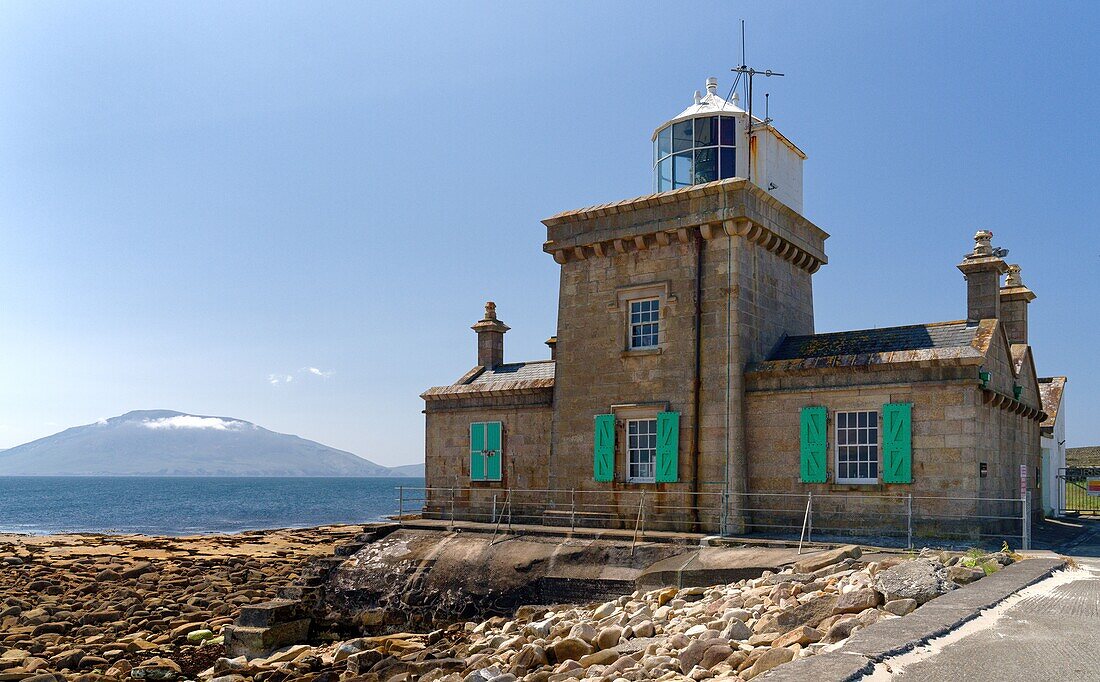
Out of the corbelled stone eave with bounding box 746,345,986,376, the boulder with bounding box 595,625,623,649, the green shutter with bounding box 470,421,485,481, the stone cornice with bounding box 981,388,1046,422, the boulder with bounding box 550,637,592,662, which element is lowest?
the boulder with bounding box 550,637,592,662

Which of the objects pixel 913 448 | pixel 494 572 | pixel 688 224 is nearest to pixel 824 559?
pixel 913 448

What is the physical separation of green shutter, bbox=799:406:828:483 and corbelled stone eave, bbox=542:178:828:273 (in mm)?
3488

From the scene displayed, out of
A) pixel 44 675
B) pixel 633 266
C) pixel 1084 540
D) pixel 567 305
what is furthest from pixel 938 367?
pixel 44 675

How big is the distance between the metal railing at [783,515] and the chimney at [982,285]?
3.33 meters

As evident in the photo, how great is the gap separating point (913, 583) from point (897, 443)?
6.78 metres

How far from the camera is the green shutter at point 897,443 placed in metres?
14.8

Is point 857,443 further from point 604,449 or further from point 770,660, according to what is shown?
point 770,660

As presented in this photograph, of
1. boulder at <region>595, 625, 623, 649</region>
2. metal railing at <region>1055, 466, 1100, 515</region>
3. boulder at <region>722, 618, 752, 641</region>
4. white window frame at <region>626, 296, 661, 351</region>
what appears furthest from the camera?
metal railing at <region>1055, 466, 1100, 515</region>

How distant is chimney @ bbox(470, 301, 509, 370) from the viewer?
23047 mm

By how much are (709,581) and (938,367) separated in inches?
206

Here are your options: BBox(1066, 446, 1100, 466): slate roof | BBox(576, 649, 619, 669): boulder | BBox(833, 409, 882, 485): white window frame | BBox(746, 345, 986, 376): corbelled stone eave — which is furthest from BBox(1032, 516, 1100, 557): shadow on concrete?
BBox(1066, 446, 1100, 466): slate roof

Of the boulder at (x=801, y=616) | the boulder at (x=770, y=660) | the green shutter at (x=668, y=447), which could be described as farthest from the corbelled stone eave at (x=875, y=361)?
the boulder at (x=770, y=660)

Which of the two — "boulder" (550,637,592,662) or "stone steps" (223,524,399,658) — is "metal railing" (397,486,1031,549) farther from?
"boulder" (550,637,592,662)

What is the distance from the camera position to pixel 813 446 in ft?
51.3
